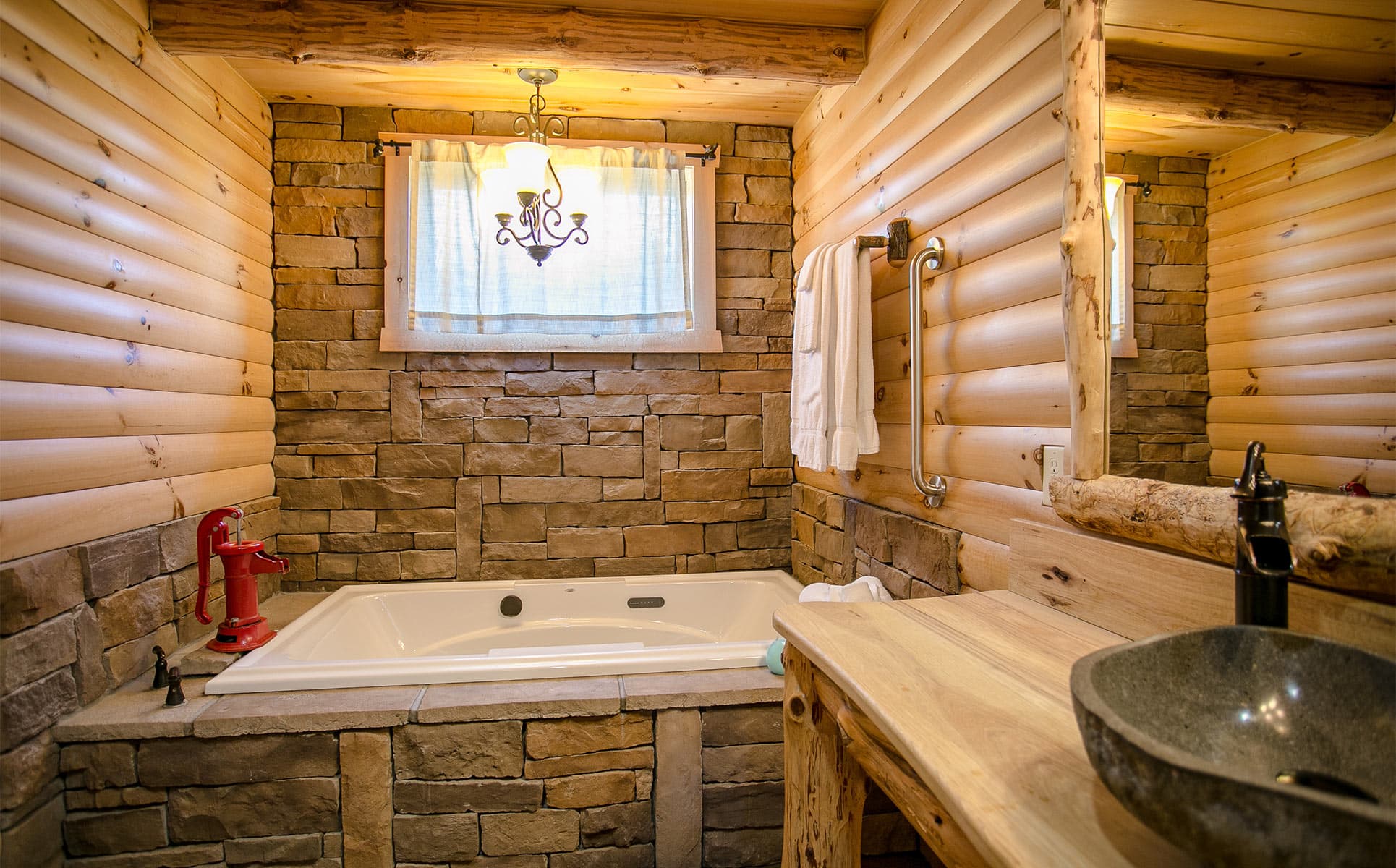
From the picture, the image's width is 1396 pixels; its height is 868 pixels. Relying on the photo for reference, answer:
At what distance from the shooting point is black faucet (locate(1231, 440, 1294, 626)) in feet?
2.44

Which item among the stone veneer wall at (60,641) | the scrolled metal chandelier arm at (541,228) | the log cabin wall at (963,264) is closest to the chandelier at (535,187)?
the scrolled metal chandelier arm at (541,228)

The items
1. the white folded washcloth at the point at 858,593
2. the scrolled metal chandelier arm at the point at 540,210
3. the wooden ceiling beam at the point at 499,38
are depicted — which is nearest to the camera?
the white folded washcloth at the point at 858,593

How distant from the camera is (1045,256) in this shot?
1425 millimetres

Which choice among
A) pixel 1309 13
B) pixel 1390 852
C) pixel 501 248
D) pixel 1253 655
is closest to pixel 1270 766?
pixel 1253 655

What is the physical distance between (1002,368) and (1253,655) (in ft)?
3.17

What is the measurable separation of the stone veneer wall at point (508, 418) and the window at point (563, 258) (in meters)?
0.08

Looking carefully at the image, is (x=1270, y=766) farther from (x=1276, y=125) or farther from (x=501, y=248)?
(x=501, y=248)

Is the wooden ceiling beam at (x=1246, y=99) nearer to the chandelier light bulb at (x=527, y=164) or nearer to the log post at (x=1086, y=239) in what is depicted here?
the log post at (x=1086, y=239)

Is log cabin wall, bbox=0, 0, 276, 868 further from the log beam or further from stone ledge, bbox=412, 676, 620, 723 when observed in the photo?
the log beam

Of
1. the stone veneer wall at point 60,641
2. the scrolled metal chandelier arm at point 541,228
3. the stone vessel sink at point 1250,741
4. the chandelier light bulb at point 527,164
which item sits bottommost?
the stone veneer wall at point 60,641

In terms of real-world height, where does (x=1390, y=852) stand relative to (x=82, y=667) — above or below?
above

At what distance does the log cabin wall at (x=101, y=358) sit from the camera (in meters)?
1.59

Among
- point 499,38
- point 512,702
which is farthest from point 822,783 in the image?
point 499,38

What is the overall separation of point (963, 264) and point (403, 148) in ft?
7.65
